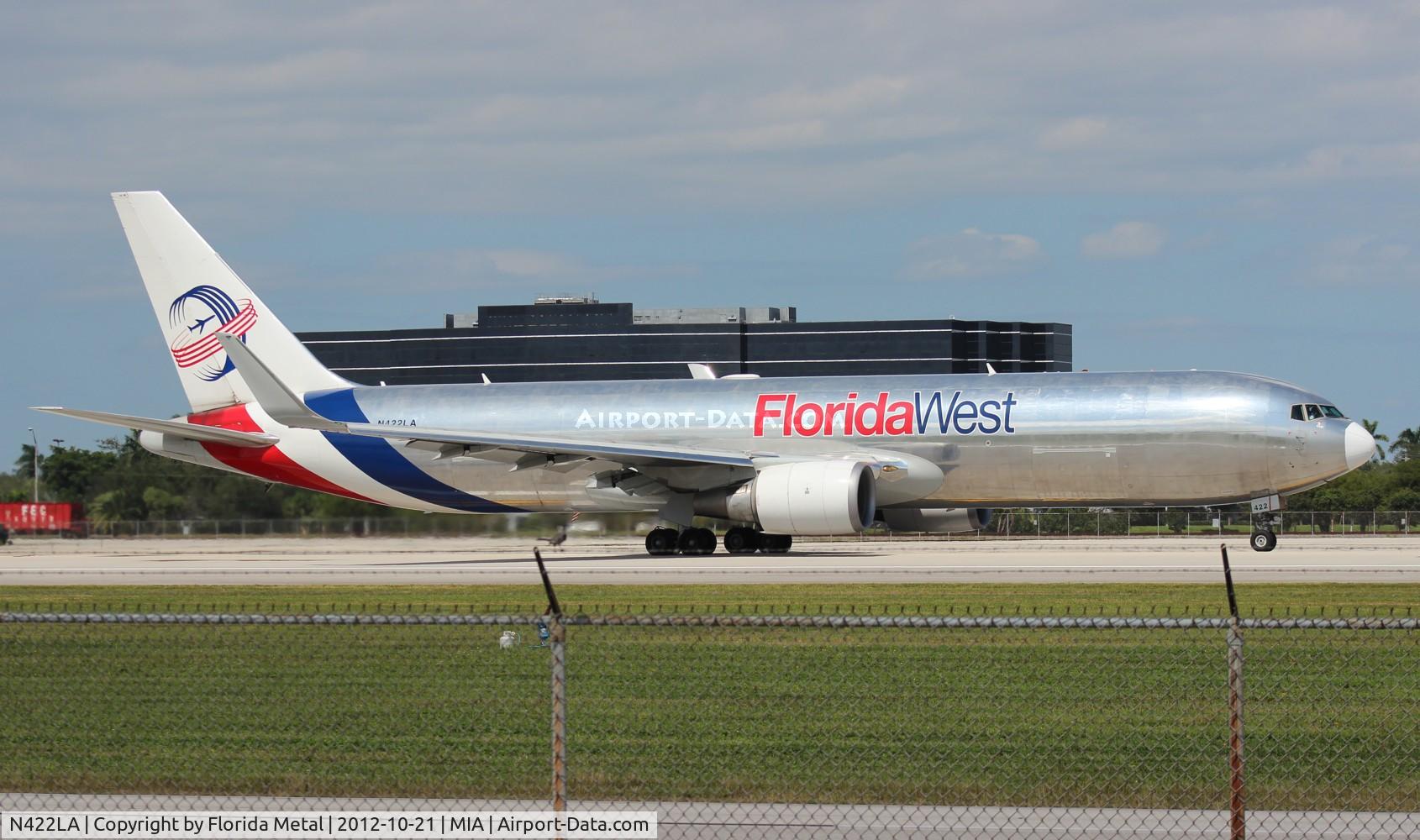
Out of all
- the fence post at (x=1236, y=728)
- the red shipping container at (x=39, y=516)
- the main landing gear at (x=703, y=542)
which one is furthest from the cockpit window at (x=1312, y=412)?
the red shipping container at (x=39, y=516)

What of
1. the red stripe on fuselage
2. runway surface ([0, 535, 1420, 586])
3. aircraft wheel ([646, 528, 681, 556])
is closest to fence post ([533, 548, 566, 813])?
runway surface ([0, 535, 1420, 586])

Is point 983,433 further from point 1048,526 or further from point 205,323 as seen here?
point 1048,526

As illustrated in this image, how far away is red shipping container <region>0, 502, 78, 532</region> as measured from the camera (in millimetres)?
66250

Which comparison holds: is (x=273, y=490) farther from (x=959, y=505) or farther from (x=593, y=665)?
(x=593, y=665)

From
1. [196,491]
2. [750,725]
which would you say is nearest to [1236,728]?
[750,725]

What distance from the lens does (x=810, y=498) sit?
3597 centimetres

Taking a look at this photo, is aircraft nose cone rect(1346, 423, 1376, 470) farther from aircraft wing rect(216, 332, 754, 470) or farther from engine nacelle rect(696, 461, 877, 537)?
aircraft wing rect(216, 332, 754, 470)

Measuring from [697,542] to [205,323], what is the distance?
1470cm

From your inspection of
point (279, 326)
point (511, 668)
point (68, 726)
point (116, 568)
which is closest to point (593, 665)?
point (511, 668)

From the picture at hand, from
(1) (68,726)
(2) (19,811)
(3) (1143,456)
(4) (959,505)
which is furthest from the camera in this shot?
(4) (959,505)

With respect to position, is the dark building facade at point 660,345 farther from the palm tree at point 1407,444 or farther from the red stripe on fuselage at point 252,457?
the red stripe on fuselage at point 252,457

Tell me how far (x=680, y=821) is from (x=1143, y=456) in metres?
28.0

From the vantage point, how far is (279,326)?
44.2m

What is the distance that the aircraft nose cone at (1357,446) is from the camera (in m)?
35.8
